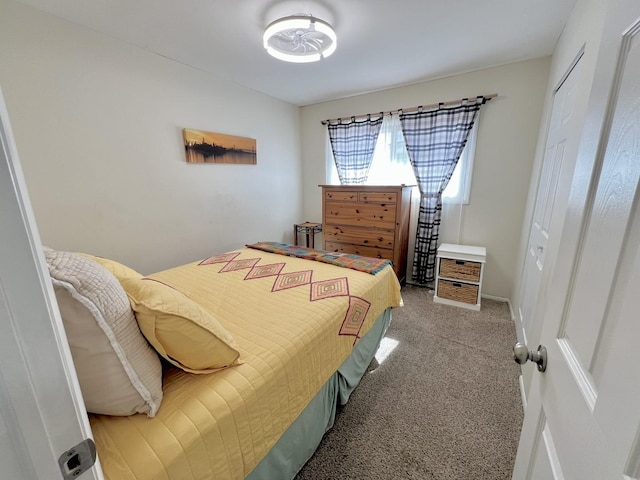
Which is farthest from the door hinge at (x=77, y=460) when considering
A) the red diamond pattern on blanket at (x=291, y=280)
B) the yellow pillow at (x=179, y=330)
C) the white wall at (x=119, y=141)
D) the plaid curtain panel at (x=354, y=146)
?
the plaid curtain panel at (x=354, y=146)

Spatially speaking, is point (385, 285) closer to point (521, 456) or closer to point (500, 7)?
point (521, 456)

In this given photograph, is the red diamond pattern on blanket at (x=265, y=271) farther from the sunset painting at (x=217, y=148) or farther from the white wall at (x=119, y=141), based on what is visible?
the sunset painting at (x=217, y=148)

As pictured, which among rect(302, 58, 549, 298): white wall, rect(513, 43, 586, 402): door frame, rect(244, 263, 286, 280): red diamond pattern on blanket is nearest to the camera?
rect(513, 43, 586, 402): door frame

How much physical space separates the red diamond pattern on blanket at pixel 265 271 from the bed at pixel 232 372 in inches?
6.6

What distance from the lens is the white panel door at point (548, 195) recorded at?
5.17 feet

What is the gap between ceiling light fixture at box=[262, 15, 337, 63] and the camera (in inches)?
68.7

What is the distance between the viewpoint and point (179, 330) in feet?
2.93

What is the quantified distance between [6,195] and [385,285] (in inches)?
80.6

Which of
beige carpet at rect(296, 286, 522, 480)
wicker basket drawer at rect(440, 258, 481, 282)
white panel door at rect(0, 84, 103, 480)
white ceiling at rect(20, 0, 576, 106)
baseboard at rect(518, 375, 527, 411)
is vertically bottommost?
beige carpet at rect(296, 286, 522, 480)

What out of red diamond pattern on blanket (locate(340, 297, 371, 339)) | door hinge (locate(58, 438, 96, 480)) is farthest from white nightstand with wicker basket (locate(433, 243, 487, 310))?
door hinge (locate(58, 438, 96, 480))

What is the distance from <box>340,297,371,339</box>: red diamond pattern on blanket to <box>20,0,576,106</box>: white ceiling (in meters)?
1.97

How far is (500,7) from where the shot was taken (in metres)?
1.76

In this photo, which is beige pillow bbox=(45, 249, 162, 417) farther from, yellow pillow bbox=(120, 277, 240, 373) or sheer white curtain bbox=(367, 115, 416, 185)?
sheer white curtain bbox=(367, 115, 416, 185)

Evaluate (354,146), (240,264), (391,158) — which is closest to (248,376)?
(240,264)
